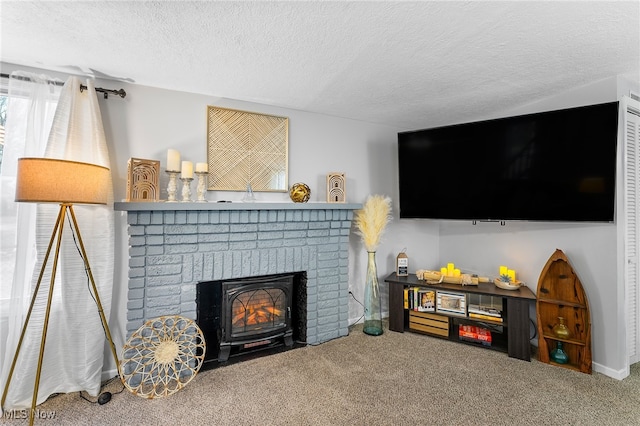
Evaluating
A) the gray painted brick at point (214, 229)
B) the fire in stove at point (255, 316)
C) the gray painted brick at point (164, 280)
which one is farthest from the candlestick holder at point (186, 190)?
the fire in stove at point (255, 316)

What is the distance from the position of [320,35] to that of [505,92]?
1787mm

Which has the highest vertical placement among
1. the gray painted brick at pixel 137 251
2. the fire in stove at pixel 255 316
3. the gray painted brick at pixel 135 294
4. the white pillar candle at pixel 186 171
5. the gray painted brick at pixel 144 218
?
the white pillar candle at pixel 186 171

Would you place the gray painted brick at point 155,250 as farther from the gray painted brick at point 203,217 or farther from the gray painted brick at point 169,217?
the gray painted brick at point 203,217

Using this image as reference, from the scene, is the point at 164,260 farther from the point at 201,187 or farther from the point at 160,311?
the point at 201,187

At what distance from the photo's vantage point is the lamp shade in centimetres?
154

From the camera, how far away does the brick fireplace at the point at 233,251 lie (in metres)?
2.09

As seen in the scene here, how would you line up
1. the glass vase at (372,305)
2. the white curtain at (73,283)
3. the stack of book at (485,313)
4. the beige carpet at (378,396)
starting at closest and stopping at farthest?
1. the beige carpet at (378,396)
2. the white curtain at (73,283)
3. the stack of book at (485,313)
4. the glass vase at (372,305)

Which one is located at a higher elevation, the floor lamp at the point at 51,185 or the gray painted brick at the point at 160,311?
the floor lamp at the point at 51,185

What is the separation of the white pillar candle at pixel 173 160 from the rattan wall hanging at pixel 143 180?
0.25ft

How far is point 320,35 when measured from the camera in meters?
1.66

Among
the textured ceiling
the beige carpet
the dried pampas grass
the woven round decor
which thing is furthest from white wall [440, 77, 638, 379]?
the woven round decor

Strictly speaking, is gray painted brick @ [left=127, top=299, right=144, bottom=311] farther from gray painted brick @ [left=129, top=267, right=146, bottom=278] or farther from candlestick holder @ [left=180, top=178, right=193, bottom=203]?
candlestick holder @ [left=180, top=178, right=193, bottom=203]

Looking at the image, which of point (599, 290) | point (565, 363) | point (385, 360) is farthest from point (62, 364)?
point (599, 290)

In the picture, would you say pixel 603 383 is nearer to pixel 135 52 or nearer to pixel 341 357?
pixel 341 357
